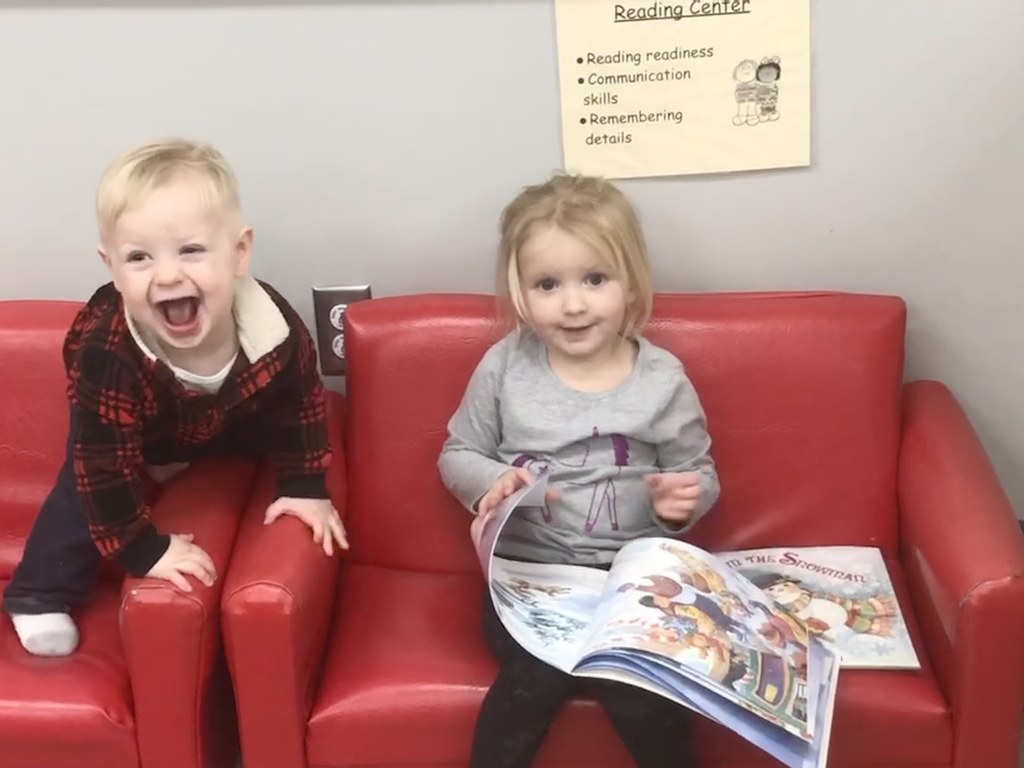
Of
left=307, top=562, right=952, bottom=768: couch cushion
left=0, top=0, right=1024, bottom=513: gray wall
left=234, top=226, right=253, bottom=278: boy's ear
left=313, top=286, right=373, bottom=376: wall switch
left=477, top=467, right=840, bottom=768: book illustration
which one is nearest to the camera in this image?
left=477, top=467, right=840, bottom=768: book illustration

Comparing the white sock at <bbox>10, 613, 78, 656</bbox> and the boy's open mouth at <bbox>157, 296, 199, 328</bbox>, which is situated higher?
the boy's open mouth at <bbox>157, 296, 199, 328</bbox>

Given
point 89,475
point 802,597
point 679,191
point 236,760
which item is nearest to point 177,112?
point 89,475

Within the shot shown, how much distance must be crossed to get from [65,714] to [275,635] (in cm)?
29

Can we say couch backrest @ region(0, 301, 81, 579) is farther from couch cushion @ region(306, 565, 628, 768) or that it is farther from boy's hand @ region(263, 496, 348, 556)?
couch cushion @ region(306, 565, 628, 768)

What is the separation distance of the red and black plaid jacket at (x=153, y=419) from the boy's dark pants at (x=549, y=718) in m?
0.41

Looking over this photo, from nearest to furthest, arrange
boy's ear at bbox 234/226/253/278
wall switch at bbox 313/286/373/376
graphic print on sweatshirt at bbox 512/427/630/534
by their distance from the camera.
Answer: boy's ear at bbox 234/226/253/278 → graphic print on sweatshirt at bbox 512/427/630/534 → wall switch at bbox 313/286/373/376

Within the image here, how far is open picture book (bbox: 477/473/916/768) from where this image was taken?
1.36 meters

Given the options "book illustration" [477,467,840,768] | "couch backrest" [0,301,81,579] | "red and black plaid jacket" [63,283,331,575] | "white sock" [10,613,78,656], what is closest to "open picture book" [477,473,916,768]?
"book illustration" [477,467,840,768]

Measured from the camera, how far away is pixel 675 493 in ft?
5.22

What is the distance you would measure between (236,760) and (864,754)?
849mm

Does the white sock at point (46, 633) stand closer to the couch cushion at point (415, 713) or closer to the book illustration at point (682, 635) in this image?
the couch cushion at point (415, 713)

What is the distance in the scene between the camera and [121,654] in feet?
5.25

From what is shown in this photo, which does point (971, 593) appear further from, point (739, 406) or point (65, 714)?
point (65, 714)

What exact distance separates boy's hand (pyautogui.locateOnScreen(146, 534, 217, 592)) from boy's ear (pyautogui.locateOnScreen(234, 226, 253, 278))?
357 mm
